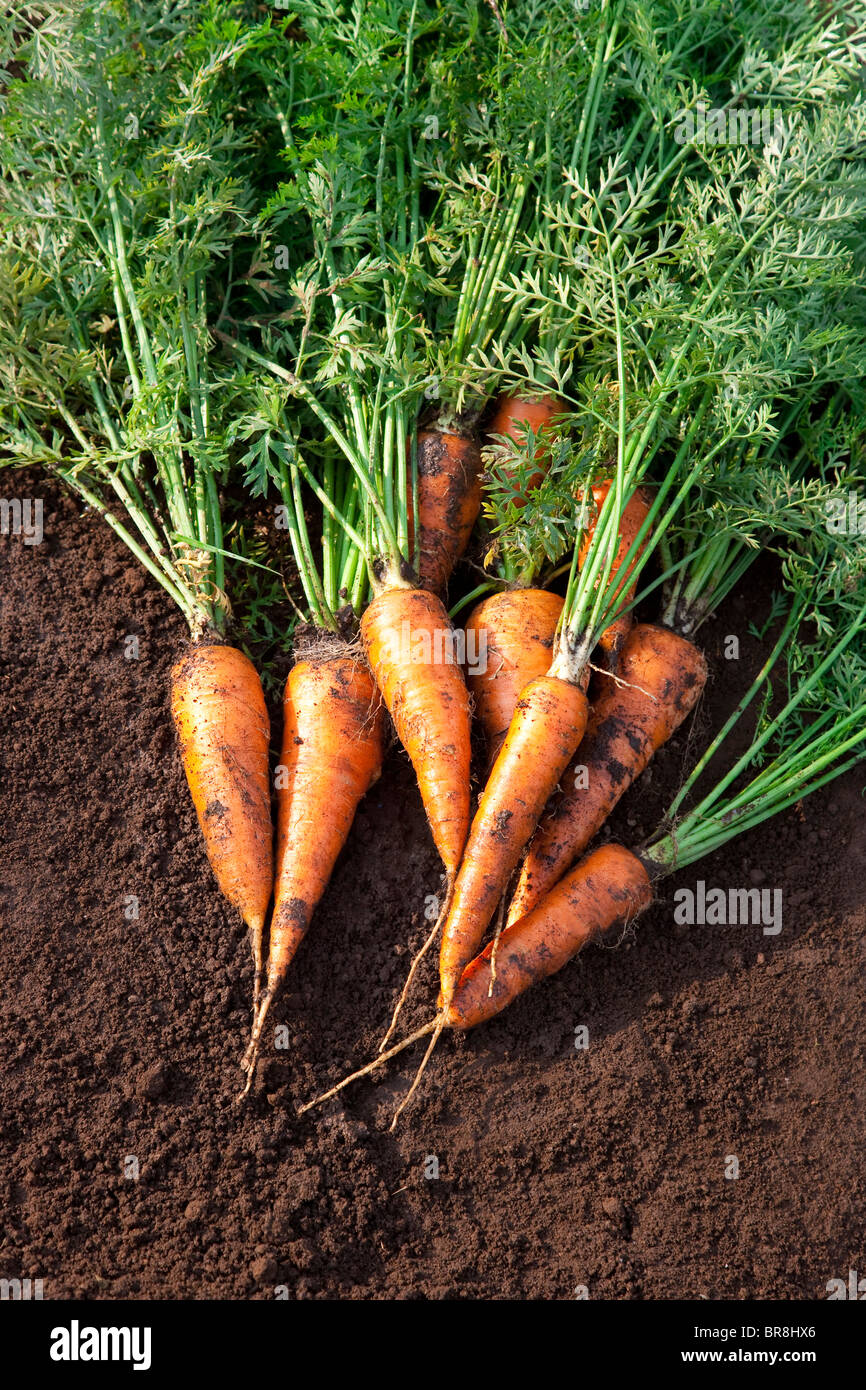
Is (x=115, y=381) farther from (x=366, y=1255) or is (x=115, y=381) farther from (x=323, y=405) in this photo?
(x=366, y=1255)

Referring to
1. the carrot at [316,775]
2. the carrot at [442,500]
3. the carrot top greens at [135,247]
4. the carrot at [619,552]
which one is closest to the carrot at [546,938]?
the carrot at [316,775]

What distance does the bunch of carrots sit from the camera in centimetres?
305

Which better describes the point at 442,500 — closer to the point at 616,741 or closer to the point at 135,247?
the point at 616,741

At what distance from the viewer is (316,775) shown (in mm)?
3115

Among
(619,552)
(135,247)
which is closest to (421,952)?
(619,552)

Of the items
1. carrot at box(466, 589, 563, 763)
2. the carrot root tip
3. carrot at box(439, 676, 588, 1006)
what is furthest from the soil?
carrot at box(466, 589, 563, 763)

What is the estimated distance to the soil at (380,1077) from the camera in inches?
107

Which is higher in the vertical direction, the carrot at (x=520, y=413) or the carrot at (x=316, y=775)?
the carrot at (x=520, y=413)

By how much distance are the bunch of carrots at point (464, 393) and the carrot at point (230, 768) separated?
12mm

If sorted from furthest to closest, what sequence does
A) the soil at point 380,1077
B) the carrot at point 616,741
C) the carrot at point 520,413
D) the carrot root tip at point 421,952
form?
1. the carrot at point 520,413
2. the carrot at point 616,741
3. the carrot root tip at point 421,952
4. the soil at point 380,1077

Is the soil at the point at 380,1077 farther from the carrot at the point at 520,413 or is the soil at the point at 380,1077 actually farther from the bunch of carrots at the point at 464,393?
the carrot at the point at 520,413

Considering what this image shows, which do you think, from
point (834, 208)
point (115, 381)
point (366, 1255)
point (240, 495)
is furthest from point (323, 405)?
point (366, 1255)

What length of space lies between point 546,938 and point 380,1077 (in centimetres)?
59

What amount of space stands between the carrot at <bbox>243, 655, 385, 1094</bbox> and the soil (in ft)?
0.36
